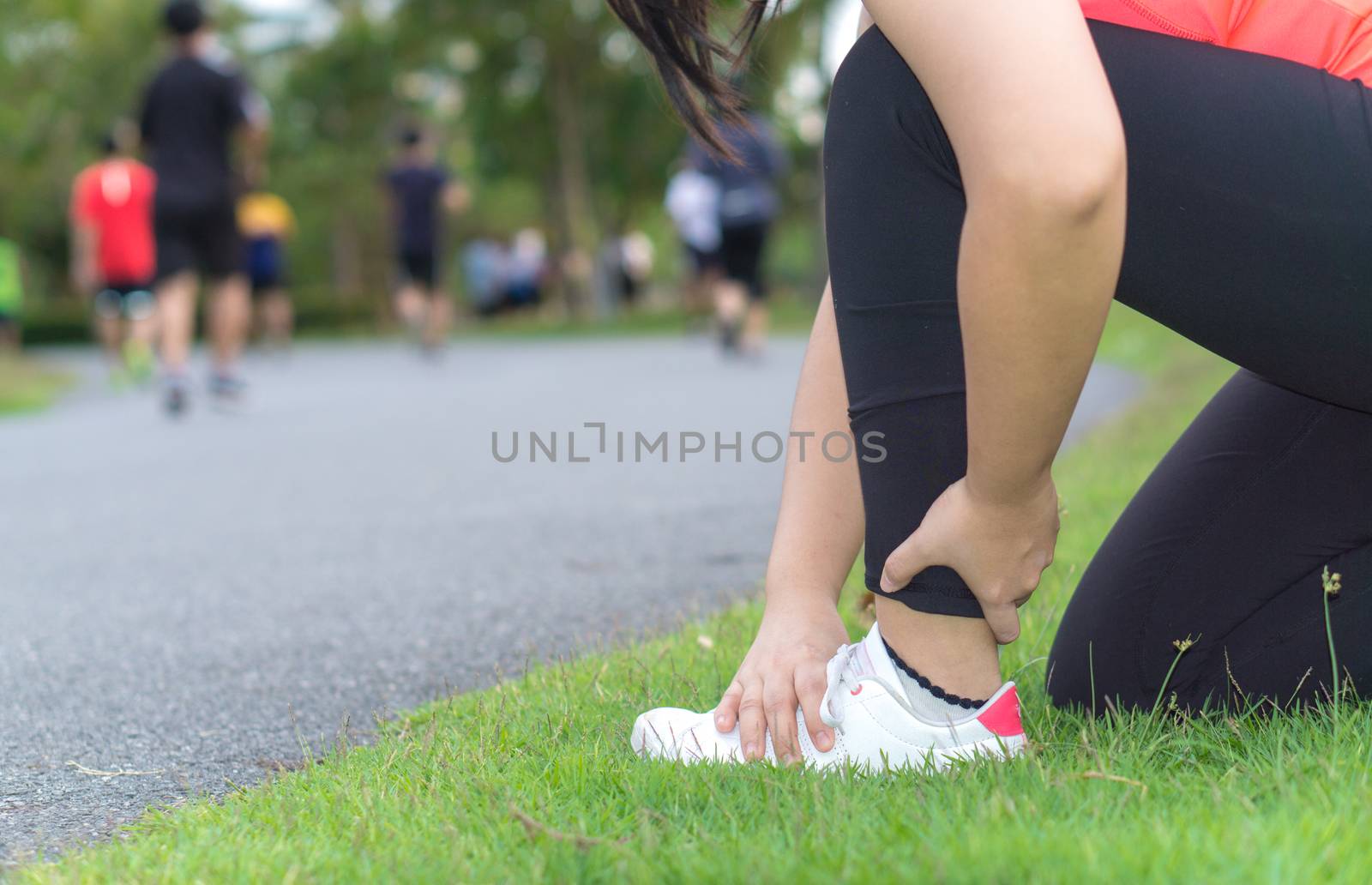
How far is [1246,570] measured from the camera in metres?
1.72

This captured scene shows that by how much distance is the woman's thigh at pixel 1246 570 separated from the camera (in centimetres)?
169

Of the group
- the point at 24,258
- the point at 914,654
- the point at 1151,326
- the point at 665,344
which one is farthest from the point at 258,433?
the point at 24,258

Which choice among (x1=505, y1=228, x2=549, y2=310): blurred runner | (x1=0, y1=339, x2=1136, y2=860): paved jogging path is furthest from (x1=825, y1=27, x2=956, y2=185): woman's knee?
(x1=505, y1=228, x2=549, y2=310): blurred runner

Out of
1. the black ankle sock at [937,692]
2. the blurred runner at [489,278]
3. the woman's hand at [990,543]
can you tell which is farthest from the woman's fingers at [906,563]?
the blurred runner at [489,278]

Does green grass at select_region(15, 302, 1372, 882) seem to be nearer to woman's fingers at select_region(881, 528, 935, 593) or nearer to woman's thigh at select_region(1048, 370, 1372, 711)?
woman's thigh at select_region(1048, 370, 1372, 711)

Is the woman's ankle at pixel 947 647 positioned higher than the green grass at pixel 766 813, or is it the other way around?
the woman's ankle at pixel 947 647

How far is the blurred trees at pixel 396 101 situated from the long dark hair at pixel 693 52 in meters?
22.6

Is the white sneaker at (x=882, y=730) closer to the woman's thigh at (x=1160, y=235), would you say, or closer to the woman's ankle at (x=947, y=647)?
the woman's ankle at (x=947, y=647)

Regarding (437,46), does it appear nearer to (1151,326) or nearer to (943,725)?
(1151,326)

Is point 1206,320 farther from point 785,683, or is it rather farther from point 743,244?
point 743,244

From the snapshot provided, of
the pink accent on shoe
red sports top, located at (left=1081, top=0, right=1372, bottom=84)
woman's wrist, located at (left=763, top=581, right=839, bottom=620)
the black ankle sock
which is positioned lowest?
the pink accent on shoe

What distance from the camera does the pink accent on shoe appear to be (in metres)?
1.52

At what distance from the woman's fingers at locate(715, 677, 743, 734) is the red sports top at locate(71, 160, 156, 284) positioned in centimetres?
1103

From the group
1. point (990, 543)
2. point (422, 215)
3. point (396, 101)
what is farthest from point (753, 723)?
point (396, 101)
